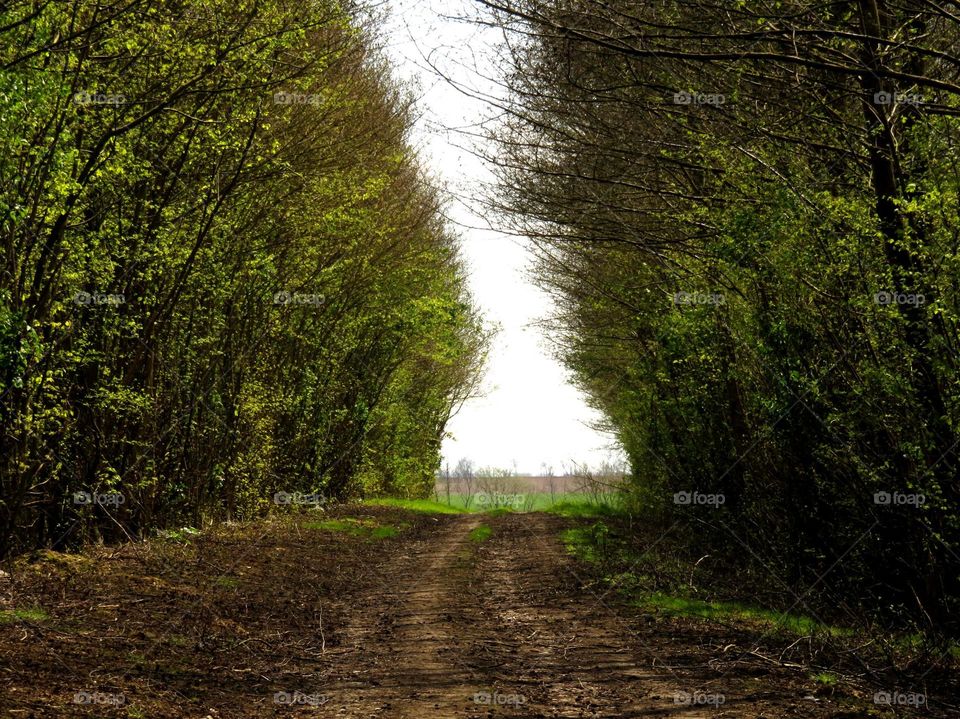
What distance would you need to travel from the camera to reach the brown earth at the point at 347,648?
5.90m

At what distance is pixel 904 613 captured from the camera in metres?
8.82

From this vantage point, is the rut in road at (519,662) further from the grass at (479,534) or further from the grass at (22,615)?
the grass at (479,534)

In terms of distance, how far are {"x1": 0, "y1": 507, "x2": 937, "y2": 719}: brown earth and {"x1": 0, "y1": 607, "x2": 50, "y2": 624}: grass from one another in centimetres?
3

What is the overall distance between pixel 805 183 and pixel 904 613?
4.27 metres

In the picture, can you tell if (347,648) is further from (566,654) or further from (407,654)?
(566,654)

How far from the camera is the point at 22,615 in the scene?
24.3 ft

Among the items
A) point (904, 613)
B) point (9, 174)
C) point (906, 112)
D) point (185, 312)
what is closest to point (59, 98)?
point (9, 174)

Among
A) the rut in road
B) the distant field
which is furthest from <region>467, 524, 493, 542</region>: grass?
the rut in road

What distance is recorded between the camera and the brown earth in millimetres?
5898

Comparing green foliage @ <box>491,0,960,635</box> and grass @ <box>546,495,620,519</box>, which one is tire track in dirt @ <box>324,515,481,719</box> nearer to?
green foliage @ <box>491,0,960,635</box>

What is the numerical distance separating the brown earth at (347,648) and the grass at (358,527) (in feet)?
14.4

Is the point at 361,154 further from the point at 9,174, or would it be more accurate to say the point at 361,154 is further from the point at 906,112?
the point at 906,112

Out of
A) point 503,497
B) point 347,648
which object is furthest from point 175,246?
point 503,497

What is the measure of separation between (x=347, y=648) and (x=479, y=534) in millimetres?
10980
